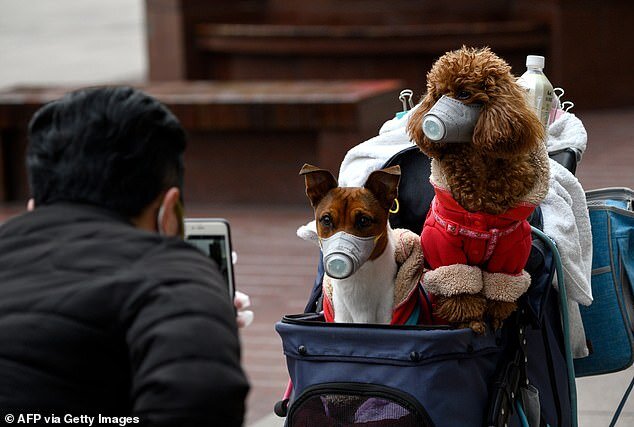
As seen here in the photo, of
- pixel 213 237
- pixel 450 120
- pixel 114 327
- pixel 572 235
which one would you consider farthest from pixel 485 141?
pixel 114 327

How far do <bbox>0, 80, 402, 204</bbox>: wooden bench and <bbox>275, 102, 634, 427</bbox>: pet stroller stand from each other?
4.80 meters

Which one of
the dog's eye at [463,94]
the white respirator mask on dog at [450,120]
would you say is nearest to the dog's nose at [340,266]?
the white respirator mask on dog at [450,120]

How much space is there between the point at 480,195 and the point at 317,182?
39cm

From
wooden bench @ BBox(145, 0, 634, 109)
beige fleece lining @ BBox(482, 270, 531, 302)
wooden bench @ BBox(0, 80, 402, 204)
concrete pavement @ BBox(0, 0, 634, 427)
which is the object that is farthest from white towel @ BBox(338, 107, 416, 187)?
wooden bench @ BBox(145, 0, 634, 109)

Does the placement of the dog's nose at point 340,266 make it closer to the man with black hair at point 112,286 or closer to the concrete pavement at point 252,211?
the man with black hair at point 112,286

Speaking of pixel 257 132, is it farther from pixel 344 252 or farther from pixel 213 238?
pixel 213 238

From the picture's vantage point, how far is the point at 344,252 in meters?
2.57

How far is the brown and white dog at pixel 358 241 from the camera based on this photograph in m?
2.60

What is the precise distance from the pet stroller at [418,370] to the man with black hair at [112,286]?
0.91 m

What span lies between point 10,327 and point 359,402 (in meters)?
1.15

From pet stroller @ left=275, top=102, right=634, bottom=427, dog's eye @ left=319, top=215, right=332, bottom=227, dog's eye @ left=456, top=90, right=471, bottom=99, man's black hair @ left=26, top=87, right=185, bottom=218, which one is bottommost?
pet stroller @ left=275, top=102, right=634, bottom=427

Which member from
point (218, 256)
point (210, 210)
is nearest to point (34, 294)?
point (218, 256)

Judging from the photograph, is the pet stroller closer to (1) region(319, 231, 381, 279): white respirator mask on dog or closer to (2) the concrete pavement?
(1) region(319, 231, 381, 279): white respirator mask on dog

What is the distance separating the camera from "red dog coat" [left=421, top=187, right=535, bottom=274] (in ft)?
8.85
